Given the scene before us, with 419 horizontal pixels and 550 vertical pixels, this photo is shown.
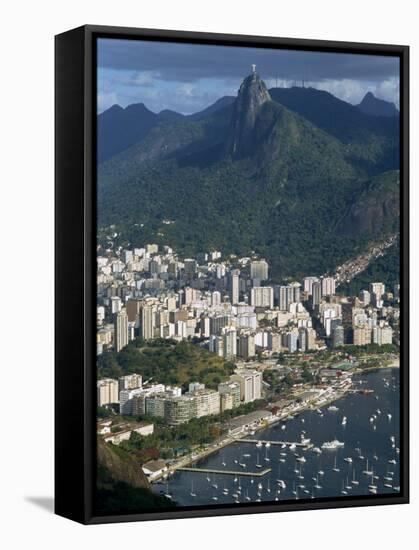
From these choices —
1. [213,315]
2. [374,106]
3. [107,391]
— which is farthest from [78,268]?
[374,106]

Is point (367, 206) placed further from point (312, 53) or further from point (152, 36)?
point (152, 36)

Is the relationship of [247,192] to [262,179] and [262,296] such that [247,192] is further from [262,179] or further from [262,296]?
[262,296]

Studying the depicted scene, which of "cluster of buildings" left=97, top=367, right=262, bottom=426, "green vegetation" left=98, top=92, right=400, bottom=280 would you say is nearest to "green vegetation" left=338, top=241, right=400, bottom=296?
"green vegetation" left=98, top=92, right=400, bottom=280

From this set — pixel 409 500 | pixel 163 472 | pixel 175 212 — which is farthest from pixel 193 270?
pixel 409 500

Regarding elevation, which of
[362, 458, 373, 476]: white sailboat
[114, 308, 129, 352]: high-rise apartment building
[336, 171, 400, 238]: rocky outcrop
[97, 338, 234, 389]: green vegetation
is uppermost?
[336, 171, 400, 238]: rocky outcrop

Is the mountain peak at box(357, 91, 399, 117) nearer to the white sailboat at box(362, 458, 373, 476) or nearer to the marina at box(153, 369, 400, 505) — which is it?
the marina at box(153, 369, 400, 505)

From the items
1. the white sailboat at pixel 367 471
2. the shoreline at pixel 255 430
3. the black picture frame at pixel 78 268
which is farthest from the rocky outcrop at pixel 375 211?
the white sailboat at pixel 367 471
